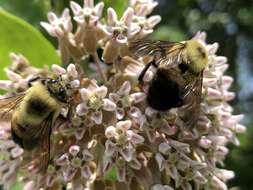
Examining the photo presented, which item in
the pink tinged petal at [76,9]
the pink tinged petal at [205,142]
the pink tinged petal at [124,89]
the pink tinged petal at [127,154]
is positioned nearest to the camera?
the pink tinged petal at [127,154]

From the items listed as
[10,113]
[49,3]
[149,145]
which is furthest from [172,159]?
[49,3]

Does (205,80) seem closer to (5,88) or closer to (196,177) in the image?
(196,177)

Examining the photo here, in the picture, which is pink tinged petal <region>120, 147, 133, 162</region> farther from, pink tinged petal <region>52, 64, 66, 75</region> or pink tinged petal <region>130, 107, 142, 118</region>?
pink tinged petal <region>52, 64, 66, 75</region>

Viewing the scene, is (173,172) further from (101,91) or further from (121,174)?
(101,91)

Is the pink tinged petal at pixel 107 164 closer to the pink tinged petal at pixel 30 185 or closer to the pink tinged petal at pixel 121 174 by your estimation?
the pink tinged petal at pixel 121 174

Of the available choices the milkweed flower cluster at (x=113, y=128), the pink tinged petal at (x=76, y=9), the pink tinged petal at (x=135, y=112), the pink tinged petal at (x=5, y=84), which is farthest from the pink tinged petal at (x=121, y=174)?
the pink tinged petal at (x=76, y=9)

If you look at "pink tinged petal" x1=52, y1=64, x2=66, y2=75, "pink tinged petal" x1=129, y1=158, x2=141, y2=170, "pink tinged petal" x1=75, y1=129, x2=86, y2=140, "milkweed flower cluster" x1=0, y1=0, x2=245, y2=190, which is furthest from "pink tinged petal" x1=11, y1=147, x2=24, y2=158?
"pink tinged petal" x1=129, y1=158, x2=141, y2=170

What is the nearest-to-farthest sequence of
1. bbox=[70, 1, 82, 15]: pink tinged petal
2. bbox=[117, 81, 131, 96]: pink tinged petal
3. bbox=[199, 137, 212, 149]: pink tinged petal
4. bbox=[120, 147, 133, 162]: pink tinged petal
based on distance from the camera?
bbox=[120, 147, 133, 162]: pink tinged petal → bbox=[117, 81, 131, 96]: pink tinged petal → bbox=[199, 137, 212, 149]: pink tinged petal → bbox=[70, 1, 82, 15]: pink tinged petal
